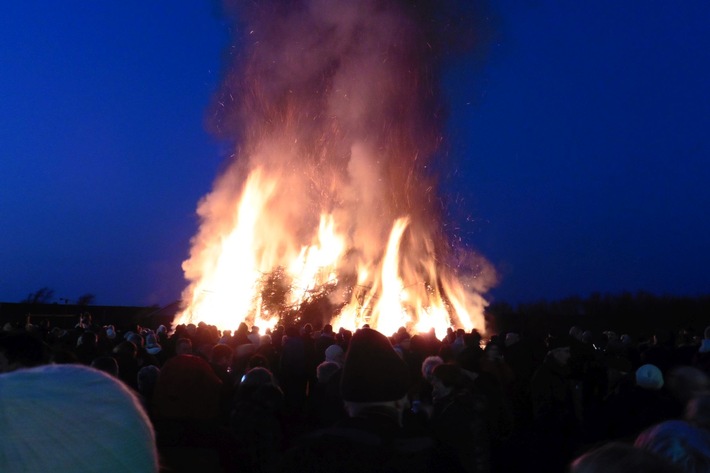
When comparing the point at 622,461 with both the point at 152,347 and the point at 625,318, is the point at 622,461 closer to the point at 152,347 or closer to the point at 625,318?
the point at 152,347

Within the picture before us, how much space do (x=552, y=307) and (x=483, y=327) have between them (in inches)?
1080

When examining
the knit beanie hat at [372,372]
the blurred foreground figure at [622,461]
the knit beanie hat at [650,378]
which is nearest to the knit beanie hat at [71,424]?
the blurred foreground figure at [622,461]

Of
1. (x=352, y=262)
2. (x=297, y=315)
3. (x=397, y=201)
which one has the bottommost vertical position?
(x=297, y=315)

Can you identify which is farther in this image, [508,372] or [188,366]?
[508,372]

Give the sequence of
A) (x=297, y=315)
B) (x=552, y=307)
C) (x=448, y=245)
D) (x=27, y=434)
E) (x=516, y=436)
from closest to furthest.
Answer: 1. (x=27, y=434)
2. (x=516, y=436)
3. (x=297, y=315)
4. (x=448, y=245)
5. (x=552, y=307)

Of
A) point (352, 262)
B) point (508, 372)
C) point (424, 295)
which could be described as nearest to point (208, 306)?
point (352, 262)

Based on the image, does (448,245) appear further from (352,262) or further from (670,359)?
(670,359)

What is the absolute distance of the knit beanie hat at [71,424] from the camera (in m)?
1.22

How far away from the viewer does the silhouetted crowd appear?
131 centimetres

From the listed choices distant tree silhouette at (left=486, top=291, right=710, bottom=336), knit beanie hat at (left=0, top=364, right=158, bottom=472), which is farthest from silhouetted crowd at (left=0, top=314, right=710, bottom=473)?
distant tree silhouette at (left=486, top=291, right=710, bottom=336)

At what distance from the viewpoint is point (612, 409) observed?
549 centimetres

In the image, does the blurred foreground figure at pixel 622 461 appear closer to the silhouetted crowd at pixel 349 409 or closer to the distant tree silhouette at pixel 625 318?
the silhouetted crowd at pixel 349 409

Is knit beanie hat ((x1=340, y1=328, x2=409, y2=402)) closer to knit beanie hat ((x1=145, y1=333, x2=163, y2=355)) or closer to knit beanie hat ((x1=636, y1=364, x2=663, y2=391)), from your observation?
knit beanie hat ((x1=636, y1=364, x2=663, y2=391))

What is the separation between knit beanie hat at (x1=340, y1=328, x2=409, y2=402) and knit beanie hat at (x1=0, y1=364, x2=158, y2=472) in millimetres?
1599
